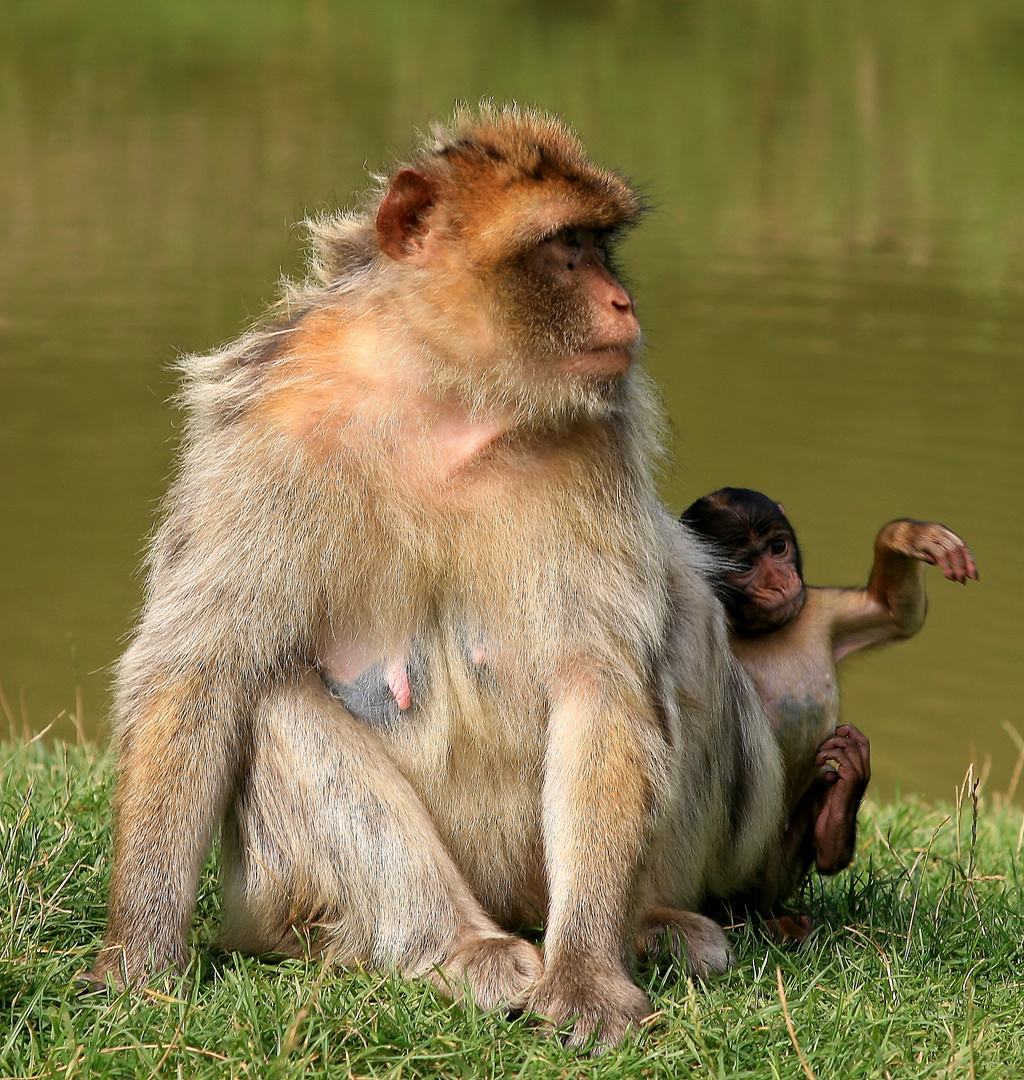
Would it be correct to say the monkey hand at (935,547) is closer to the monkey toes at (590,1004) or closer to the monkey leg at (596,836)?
the monkey leg at (596,836)

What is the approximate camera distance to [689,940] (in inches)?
143

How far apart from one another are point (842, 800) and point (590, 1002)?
984mm

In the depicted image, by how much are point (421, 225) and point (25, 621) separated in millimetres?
6058

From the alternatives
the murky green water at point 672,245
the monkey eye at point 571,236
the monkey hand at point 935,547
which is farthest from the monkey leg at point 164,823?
the monkey hand at point 935,547

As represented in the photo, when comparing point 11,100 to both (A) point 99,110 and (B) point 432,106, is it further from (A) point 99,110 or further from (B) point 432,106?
(B) point 432,106

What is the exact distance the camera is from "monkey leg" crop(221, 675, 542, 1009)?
346 cm

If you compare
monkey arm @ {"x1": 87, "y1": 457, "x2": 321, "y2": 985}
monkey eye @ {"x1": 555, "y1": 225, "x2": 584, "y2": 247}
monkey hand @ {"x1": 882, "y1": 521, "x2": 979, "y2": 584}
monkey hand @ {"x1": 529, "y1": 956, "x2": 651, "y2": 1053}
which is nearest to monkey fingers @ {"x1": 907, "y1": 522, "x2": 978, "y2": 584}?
monkey hand @ {"x1": 882, "y1": 521, "x2": 979, "y2": 584}

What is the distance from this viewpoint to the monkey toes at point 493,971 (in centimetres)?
333

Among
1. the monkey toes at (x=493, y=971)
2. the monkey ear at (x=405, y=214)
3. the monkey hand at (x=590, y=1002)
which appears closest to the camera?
the monkey hand at (x=590, y=1002)

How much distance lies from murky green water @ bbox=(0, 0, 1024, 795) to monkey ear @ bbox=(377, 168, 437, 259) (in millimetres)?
752

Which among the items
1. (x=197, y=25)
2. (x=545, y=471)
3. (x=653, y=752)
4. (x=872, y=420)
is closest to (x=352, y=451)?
(x=545, y=471)

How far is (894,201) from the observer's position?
18.5 metres

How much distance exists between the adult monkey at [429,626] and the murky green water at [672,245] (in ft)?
2.30

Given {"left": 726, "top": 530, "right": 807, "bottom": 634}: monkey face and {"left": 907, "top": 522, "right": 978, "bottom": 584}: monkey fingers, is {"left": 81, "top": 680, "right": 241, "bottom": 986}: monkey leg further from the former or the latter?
{"left": 907, "top": 522, "right": 978, "bottom": 584}: monkey fingers
